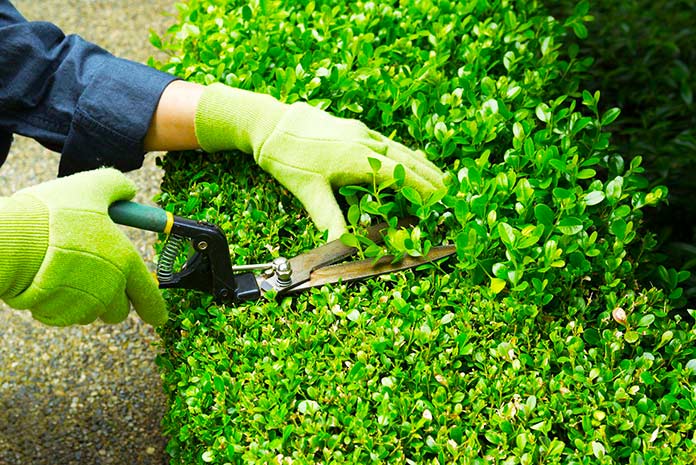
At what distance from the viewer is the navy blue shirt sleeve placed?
81.8 inches

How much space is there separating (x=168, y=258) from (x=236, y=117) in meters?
0.40

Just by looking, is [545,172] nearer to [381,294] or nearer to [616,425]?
[381,294]

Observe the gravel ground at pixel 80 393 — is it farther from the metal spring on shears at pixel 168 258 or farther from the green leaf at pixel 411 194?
the green leaf at pixel 411 194

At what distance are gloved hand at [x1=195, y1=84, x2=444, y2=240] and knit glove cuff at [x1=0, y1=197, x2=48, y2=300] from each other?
52cm

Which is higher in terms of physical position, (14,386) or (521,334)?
(521,334)

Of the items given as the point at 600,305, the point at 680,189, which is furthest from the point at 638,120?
the point at 600,305

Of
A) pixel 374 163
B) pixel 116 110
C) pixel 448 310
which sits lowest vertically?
pixel 448 310

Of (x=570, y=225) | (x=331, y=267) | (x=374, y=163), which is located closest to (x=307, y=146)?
(x=374, y=163)

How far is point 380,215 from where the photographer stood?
195 centimetres

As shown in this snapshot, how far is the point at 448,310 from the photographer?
1770mm

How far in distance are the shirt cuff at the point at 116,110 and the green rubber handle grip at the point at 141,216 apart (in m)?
0.37

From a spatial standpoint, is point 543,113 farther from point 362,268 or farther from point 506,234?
point 362,268

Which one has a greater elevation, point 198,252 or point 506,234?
point 506,234

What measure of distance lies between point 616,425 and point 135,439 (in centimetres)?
172
